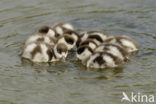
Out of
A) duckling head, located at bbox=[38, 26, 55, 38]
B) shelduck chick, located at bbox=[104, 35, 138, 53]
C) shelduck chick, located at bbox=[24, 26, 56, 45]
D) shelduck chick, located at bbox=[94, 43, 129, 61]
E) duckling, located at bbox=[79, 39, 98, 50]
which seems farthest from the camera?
duckling head, located at bbox=[38, 26, 55, 38]

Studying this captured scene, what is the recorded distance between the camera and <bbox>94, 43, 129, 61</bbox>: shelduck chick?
→ 678cm

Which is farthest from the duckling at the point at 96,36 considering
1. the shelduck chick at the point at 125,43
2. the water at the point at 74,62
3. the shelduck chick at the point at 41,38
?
the shelduck chick at the point at 41,38

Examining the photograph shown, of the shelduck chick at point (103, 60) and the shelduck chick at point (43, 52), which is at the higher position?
the shelduck chick at point (43, 52)

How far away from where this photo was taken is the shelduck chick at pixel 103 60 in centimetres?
657

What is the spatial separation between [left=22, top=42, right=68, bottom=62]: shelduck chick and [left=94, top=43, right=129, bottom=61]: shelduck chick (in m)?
0.67

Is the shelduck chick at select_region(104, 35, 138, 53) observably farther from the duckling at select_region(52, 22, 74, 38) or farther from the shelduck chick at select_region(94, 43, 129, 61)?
the duckling at select_region(52, 22, 74, 38)

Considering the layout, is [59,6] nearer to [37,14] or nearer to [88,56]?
[37,14]

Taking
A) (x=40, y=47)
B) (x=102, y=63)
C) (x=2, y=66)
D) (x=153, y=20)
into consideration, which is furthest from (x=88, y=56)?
(x=153, y=20)

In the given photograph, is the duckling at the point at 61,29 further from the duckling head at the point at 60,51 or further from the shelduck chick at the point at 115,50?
the shelduck chick at the point at 115,50

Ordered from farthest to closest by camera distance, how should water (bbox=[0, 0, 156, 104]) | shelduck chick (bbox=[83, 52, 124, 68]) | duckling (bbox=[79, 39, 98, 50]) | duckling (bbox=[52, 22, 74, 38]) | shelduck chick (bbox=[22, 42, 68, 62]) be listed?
duckling (bbox=[52, 22, 74, 38]) → duckling (bbox=[79, 39, 98, 50]) → shelduck chick (bbox=[22, 42, 68, 62]) → shelduck chick (bbox=[83, 52, 124, 68]) → water (bbox=[0, 0, 156, 104])

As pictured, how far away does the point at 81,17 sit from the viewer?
9633 mm

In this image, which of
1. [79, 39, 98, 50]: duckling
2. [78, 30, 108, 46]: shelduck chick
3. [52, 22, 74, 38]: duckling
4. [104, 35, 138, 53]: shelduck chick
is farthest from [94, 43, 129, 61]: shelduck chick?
[52, 22, 74, 38]: duckling

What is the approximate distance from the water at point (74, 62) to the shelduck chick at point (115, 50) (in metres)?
0.19

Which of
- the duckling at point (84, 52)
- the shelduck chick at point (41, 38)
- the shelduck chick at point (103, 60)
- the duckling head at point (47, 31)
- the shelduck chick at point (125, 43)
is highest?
the duckling head at point (47, 31)
